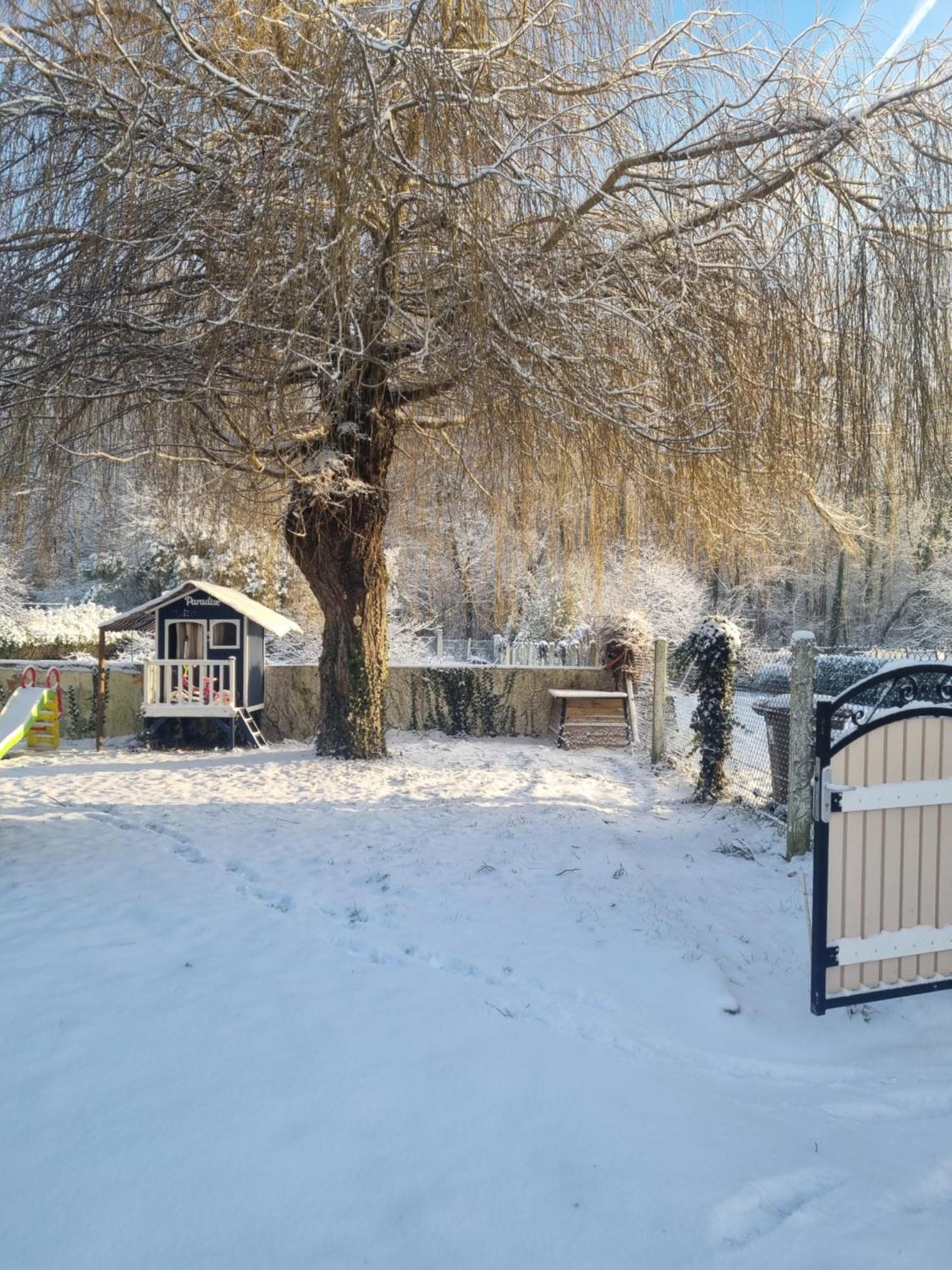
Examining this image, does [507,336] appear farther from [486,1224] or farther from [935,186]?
[486,1224]

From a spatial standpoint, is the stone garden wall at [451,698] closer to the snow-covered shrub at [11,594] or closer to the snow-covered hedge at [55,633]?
the snow-covered hedge at [55,633]

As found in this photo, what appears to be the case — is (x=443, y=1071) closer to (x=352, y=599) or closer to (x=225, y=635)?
(x=352, y=599)

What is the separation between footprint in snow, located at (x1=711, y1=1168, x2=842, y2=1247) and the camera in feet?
6.72

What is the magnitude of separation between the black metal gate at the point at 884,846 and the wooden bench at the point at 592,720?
7349 mm

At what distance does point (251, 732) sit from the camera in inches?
403

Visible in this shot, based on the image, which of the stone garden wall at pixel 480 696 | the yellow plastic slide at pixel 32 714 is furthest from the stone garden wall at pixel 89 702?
the stone garden wall at pixel 480 696

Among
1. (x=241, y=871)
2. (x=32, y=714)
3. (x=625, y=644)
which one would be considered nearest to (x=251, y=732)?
(x=32, y=714)

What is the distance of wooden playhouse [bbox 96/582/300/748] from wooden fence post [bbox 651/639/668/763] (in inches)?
178

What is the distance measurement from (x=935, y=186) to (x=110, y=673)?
417 inches

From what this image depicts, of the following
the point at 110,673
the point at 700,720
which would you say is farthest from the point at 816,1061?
the point at 110,673

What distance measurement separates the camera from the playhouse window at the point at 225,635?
1044cm

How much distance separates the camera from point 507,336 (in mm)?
4324

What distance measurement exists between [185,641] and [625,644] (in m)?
5.65

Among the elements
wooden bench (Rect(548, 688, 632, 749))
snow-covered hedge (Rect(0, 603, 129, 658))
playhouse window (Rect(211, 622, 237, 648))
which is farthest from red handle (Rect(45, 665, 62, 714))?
wooden bench (Rect(548, 688, 632, 749))
